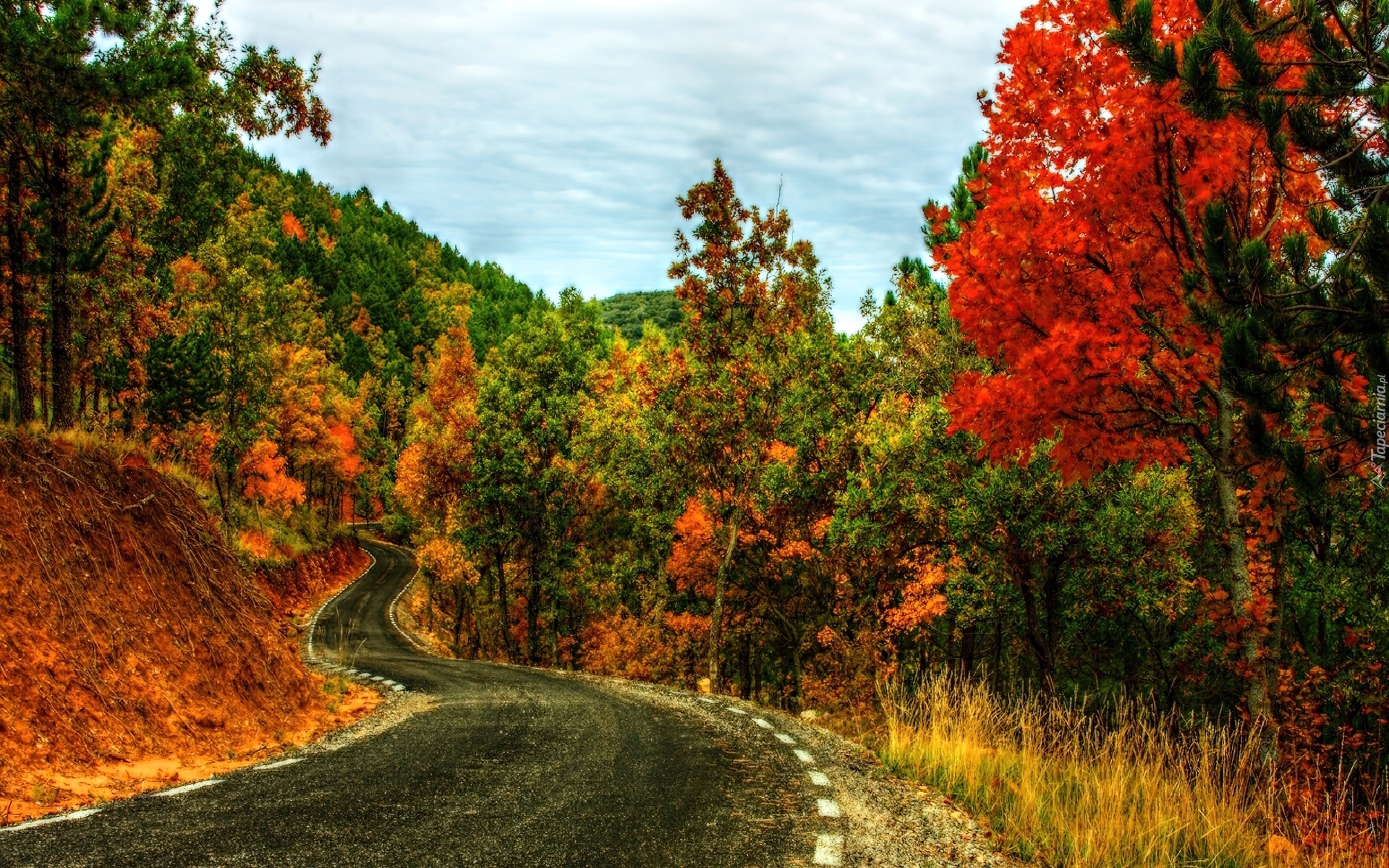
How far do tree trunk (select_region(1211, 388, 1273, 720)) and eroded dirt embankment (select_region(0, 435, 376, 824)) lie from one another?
429 inches

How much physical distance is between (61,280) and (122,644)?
→ 552 centimetres

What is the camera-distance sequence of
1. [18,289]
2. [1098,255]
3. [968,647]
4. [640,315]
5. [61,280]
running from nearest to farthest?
[1098,255], [61,280], [18,289], [968,647], [640,315]

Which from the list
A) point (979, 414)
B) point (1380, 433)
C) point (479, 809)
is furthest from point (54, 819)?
point (1380, 433)

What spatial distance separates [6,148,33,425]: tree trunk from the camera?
33.7 feet

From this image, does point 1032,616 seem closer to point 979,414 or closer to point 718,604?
point 718,604

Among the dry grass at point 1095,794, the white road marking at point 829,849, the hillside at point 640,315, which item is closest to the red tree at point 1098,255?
the dry grass at point 1095,794

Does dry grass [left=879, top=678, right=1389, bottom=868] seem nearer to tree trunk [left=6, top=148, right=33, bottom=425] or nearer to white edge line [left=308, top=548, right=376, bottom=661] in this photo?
tree trunk [left=6, top=148, right=33, bottom=425]

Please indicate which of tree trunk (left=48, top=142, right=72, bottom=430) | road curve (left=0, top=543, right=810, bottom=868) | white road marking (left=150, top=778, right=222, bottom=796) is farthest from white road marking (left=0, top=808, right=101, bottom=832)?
tree trunk (left=48, top=142, right=72, bottom=430)

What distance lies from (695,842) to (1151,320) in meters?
7.62

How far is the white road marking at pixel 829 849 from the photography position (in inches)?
192

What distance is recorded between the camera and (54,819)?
5.20m

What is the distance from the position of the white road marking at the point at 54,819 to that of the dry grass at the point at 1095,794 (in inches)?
247

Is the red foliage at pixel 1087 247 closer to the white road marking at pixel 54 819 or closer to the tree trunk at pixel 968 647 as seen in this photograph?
the white road marking at pixel 54 819

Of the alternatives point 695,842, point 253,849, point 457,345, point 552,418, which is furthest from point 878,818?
point 457,345
